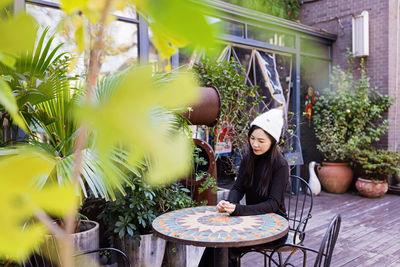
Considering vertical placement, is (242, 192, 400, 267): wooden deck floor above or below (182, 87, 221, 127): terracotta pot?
below

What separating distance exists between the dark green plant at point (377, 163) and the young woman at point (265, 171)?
3703 mm

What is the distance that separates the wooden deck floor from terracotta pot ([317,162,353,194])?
163 mm

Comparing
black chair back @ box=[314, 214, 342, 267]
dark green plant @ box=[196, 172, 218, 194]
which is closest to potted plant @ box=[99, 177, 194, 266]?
dark green plant @ box=[196, 172, 218, 194]

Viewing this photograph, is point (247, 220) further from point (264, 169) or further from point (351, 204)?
point (351, 204)

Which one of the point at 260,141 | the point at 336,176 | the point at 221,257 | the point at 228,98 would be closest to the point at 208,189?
the point at 260,141

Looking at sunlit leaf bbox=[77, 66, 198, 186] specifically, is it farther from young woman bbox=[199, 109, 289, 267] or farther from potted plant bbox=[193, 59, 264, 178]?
potted plant bbox=[193, 59, 264, 178]

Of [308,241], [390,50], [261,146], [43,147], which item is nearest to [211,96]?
[261,146]

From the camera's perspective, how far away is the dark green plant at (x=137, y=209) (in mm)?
2371

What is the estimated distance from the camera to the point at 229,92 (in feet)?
12.9

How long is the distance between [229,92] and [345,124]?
9.41ft

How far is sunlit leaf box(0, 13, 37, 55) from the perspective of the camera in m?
0.22

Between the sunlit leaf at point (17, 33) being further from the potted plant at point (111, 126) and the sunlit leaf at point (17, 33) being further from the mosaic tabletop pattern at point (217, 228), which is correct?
the mosaic tabletop pattern at point (217, 228)

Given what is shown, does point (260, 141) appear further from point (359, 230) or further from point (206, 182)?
point (359, 230)

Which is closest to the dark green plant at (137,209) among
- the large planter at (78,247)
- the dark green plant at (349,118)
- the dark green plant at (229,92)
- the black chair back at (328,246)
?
the large planter at (78,247)
